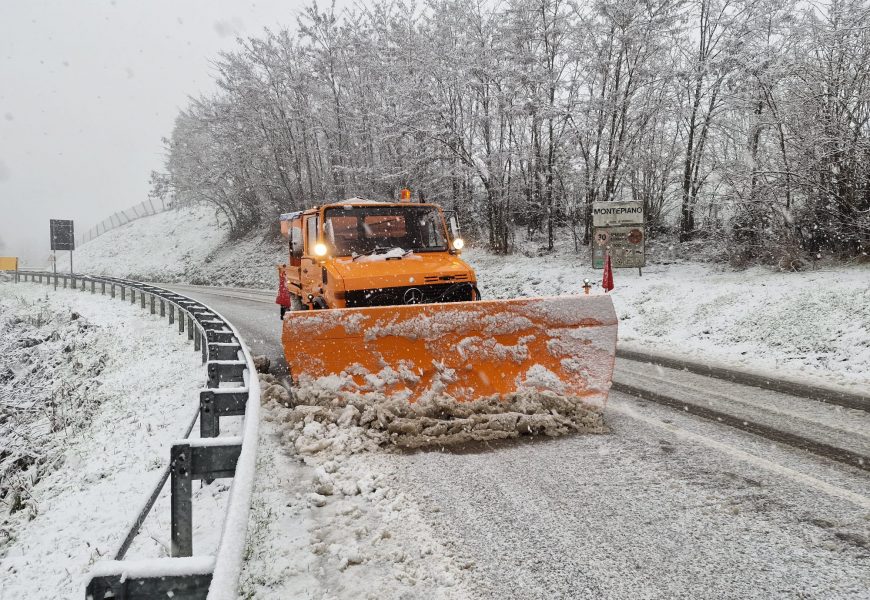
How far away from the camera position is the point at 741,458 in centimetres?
393

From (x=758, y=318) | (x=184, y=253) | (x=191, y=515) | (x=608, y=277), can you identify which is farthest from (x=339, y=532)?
(x=184, y=253)

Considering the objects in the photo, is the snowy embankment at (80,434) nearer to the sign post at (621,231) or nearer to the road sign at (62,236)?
the sign post at (621,231)

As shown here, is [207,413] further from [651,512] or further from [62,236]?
[62,236]

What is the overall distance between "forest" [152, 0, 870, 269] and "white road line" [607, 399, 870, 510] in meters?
7.83

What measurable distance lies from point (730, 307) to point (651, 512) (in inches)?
303

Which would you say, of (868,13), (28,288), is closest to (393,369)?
(868,13)

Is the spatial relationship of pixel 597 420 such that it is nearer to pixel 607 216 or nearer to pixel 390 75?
pixel 607 216

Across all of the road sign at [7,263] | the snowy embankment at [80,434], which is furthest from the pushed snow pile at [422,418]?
the road sign at [7,263]

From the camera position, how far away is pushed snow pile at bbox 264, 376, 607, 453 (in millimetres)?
4434

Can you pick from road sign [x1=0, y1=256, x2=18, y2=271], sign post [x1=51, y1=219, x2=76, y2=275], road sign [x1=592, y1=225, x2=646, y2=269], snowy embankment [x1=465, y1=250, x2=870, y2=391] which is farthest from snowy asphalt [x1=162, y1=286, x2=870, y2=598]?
road sign [x1=0, y1=256, x2=18, y2=271]

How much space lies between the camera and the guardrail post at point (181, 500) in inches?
103

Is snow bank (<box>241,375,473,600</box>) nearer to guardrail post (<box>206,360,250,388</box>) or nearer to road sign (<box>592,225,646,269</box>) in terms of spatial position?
guardrail post (<box>206,360,250,388</box>)

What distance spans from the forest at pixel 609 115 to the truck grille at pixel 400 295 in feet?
27.2

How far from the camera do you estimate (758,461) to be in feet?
12.7
